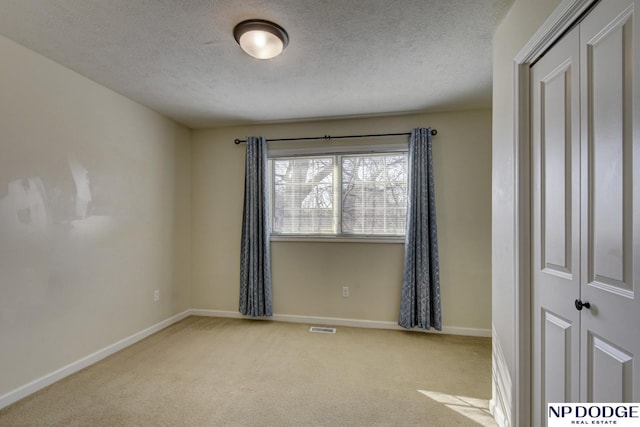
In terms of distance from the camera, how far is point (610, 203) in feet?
3.37

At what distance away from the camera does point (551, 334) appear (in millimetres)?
1373

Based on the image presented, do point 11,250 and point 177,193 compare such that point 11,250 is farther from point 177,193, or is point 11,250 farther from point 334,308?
point 334,308

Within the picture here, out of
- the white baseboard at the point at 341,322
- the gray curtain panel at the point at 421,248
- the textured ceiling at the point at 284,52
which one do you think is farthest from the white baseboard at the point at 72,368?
the gray curtain panel at the point at 421,248

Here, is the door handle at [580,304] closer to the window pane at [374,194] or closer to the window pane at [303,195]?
the window pane at [374,194]

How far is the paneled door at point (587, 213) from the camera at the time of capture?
3.14 feet

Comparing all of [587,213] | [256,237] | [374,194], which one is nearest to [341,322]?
[256,237]

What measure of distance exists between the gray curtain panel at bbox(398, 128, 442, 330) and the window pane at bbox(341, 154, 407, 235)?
19 cm

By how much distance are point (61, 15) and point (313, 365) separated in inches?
120

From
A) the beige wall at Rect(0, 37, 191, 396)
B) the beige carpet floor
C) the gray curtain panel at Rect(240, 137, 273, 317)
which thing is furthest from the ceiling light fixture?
the beige carpet floor

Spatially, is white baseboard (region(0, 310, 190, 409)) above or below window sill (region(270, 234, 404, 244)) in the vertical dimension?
below

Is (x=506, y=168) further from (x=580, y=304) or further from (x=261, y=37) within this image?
(x=261, y=37)

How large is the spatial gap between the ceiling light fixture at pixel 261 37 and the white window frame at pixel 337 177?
1.71 m

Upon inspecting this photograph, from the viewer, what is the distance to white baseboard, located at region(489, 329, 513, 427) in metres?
1.69

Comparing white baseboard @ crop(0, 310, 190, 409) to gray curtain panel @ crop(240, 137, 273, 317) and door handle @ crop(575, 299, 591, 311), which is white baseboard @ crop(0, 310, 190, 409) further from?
door handle @ crop(575, 299, 591, 311)
